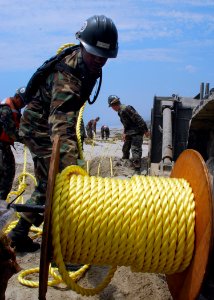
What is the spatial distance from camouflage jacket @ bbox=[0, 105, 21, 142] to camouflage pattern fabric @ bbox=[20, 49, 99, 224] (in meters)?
1.59

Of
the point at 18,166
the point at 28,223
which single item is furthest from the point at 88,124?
the point at 28,223

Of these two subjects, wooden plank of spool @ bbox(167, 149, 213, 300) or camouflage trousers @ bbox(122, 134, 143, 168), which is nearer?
wooden plank of spool @ bbox(167, 149, 213, 300)

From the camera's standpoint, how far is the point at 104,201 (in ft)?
9.39

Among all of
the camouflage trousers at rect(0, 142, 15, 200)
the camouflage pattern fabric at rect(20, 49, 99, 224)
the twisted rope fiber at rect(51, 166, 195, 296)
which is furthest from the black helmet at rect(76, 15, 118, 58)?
the camouflage trousers at rect(0, 142, 15, 200)

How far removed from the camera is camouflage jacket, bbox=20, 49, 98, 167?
4.01m

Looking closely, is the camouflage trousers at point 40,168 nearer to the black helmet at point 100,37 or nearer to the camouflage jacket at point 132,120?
the black helmet at point 100,37

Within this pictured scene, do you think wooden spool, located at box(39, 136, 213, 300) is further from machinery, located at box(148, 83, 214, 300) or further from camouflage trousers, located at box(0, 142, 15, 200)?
camouflage trousers, located at box(0, 142, 15, 200)

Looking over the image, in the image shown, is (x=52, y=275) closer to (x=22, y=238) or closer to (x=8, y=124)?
(x=22, y=238)

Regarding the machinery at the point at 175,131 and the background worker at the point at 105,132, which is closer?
the machinery at the point at 175,131

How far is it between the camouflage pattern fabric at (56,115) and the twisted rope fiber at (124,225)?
1.11 meters

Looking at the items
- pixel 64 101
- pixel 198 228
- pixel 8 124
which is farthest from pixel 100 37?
pixel 8 124

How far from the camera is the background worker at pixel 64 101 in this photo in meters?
4.04

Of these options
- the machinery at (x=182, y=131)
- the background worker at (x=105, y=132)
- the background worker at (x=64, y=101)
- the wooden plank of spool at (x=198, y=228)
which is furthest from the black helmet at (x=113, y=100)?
the background worker at (x=105, y=132)

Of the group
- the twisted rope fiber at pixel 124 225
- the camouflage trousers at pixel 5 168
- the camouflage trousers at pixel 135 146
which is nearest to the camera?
the twisted rope fiber at pixel 124 225
